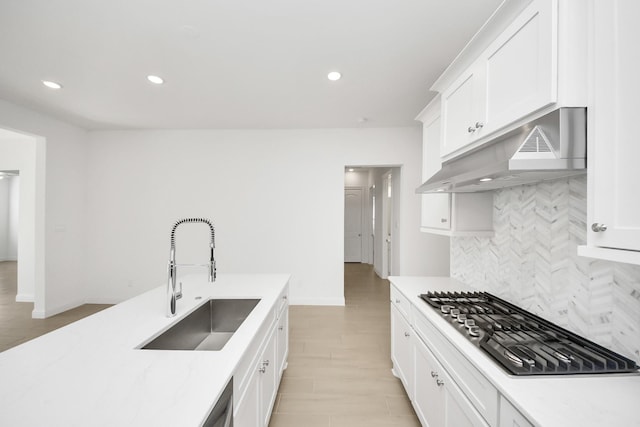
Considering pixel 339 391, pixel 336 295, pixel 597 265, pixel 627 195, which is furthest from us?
pixel 336 295

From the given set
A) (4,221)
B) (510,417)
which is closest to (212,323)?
(510,417)

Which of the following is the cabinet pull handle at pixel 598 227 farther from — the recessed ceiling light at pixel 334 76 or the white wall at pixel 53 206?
the white wall at pixel 53 206

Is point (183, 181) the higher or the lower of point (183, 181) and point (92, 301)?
the higher

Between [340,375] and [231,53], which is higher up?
[231,53]

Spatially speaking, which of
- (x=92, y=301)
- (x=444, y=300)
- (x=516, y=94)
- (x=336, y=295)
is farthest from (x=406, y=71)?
(x=92, y=301)

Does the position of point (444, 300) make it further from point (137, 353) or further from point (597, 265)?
point (137, 353)

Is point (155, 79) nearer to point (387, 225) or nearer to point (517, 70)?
point (517, 70)

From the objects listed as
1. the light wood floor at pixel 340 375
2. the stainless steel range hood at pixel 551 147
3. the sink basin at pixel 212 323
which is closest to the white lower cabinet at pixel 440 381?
the light wood floor at pixel 340 375

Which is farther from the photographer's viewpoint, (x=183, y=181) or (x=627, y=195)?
(x=183, y=181)

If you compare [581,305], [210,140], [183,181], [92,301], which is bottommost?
[92,301]

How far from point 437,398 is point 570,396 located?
2.34ft

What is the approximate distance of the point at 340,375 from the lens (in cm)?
240

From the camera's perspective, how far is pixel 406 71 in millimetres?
2580

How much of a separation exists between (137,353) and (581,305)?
1967mm
